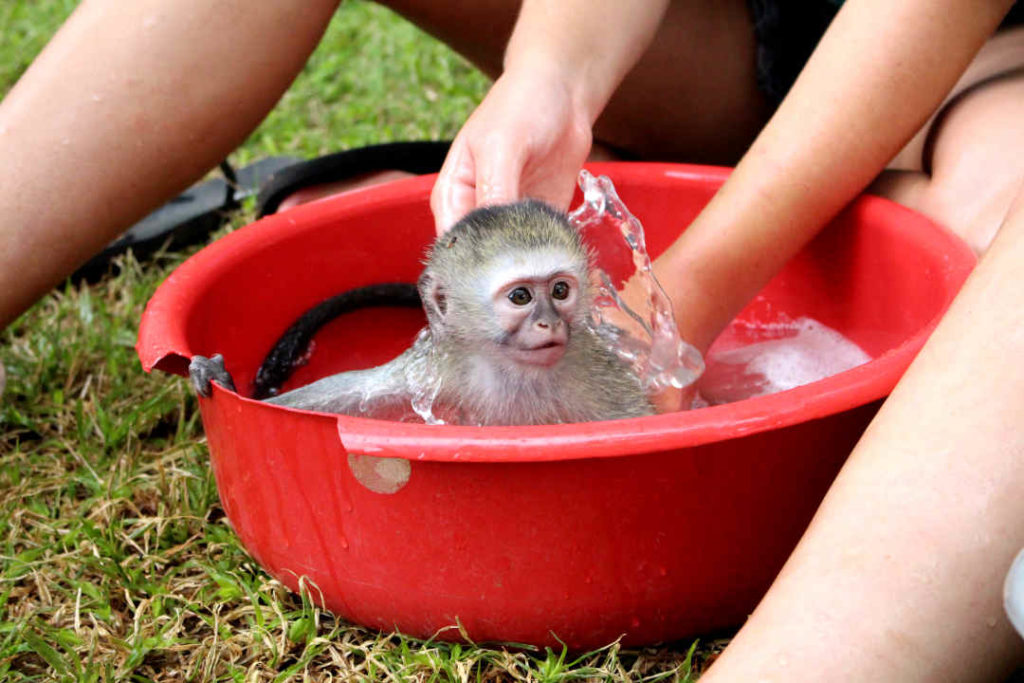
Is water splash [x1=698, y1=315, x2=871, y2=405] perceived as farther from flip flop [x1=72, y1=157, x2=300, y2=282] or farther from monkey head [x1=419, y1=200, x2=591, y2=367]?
flip flop [x1=72, y1=157, x2=300, y2=282]

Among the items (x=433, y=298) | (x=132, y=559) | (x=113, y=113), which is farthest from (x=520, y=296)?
(x=113, y=113)

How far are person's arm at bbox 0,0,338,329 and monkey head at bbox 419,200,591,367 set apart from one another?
1.86 feet

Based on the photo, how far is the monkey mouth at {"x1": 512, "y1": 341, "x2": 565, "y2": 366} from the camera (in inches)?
66.7

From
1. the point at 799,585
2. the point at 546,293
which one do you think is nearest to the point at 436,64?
the point at 546,293

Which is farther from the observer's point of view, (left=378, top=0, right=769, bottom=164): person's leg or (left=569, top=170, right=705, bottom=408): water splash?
(left=378, top=0, right=769, bottom=164): person's leg

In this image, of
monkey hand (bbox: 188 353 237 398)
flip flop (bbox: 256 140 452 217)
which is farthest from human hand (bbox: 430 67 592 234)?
flip flop (bbox: 256 140 452 217)

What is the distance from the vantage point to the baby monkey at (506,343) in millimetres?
1707

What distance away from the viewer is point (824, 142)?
6.16 feet

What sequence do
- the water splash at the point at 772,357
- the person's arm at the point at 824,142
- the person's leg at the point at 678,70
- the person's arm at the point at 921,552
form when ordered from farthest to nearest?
1. the person's leg at the point at 678,70
2. the water splash at the point at 772,357
3. the person's arm at the point at 824,142
4. the person's arm at the point at 921,552

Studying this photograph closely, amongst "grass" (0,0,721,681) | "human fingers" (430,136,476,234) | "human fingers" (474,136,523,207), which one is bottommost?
"grass" (0,0,721,681)

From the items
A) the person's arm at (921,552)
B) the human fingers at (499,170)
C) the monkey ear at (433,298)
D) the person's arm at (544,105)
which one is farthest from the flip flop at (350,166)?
the person's arm at (921,552)

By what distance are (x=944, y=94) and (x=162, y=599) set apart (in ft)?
4.91

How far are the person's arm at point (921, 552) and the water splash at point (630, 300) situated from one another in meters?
0.79

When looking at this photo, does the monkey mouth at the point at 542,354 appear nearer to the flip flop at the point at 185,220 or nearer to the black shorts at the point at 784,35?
the black shorts at the point at 784,35
